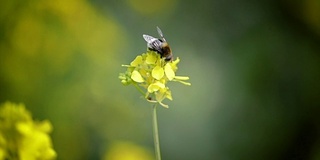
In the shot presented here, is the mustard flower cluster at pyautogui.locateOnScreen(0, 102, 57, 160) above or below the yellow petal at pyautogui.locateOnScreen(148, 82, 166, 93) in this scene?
below

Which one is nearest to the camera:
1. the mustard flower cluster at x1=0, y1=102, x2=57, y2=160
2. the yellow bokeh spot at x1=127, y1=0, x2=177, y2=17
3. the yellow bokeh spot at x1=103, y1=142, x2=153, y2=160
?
the mustard flower cluster at x1=0, y1=102, x2=57, y2=160

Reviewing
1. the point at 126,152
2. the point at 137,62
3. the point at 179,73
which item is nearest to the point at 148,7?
the point at 179,73

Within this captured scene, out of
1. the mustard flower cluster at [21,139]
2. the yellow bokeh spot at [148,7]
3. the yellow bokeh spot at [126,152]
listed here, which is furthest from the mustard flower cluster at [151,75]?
the yellow bokeh spot at [148,7]

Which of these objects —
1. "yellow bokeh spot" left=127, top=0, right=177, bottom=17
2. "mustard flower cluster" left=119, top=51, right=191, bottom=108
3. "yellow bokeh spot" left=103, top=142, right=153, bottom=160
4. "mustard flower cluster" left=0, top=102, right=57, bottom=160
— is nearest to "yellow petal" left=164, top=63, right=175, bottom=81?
"mustard flower cluster" left=119, top=51, right=191, bottom=108

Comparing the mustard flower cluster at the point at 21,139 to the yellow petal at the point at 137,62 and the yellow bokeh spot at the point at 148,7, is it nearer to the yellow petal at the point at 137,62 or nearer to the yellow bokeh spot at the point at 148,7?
the yellow petal at the point at 137,62

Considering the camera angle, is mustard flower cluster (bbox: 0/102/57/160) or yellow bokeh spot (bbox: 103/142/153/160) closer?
mustard flower cluster (bbox: 0/102/57/160)

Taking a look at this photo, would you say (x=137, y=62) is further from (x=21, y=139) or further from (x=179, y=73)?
(x=179, y=73)

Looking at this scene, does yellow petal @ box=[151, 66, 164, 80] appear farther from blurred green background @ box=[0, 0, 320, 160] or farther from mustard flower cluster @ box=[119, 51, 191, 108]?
blurred green background @ box=[0, 0, 320, 160]
